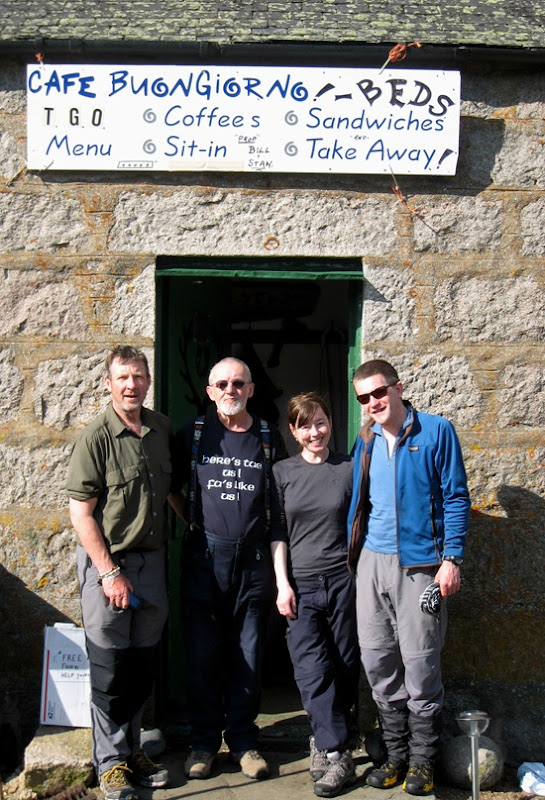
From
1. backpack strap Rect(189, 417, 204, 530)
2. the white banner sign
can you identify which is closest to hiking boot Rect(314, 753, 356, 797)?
backpack strap Rect(189, 417, 204, 530)

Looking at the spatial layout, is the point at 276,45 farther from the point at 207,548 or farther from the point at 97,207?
the point at 207,548

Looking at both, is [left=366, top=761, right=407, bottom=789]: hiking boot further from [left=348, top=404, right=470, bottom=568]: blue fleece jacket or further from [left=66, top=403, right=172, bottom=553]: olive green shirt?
[left=66, top=403, right=172, bottom=553]: olive green shirt

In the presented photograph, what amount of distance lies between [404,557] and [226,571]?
2.68ft

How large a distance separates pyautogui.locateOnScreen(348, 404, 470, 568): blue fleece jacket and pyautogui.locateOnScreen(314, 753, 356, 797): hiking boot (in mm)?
962

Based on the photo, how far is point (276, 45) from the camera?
186 inches

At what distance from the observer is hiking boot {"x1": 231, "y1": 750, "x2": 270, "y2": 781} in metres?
4.34

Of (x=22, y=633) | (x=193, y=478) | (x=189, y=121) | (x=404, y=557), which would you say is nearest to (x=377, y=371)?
(x=404, y=557)

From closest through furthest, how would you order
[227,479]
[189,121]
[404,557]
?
1. [404,557]
2. [227,479]
3. [189,121]

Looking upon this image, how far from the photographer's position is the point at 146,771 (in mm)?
4289

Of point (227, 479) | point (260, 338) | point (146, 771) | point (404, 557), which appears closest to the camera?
point (404, 557)

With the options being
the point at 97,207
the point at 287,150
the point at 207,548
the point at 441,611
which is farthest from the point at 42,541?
the point at 287,150

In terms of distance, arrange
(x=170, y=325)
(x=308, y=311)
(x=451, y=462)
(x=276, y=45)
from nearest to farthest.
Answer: (x=451, y=462) → (x=276, y=45) → (x=170, y=325) → (x=308, y=311)

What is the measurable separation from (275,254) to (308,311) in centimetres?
236

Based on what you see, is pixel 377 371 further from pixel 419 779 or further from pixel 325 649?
pixel 419 779
